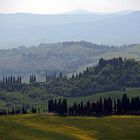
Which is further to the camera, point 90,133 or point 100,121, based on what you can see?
point 100,121

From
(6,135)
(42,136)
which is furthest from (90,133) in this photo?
(6,135)

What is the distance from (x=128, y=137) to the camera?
149 metres

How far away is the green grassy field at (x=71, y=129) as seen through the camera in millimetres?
150000

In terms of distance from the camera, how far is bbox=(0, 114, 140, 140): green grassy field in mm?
150000

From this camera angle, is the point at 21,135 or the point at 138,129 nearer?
the point at 21,135

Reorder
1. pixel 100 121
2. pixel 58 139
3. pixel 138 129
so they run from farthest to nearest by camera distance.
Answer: pixel 100 121 < pixel 138 129 < pixel 58 139

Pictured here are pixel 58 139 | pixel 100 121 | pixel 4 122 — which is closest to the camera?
pixel 58 139

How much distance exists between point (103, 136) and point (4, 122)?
3963cm

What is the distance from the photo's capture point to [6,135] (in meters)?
150

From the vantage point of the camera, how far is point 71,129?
171 meters

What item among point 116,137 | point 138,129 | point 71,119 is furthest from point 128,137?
point 71,119

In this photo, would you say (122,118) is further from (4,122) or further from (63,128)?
(4,122)

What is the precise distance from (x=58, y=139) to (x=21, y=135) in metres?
13.0

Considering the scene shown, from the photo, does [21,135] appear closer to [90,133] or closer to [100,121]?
[90,133]
